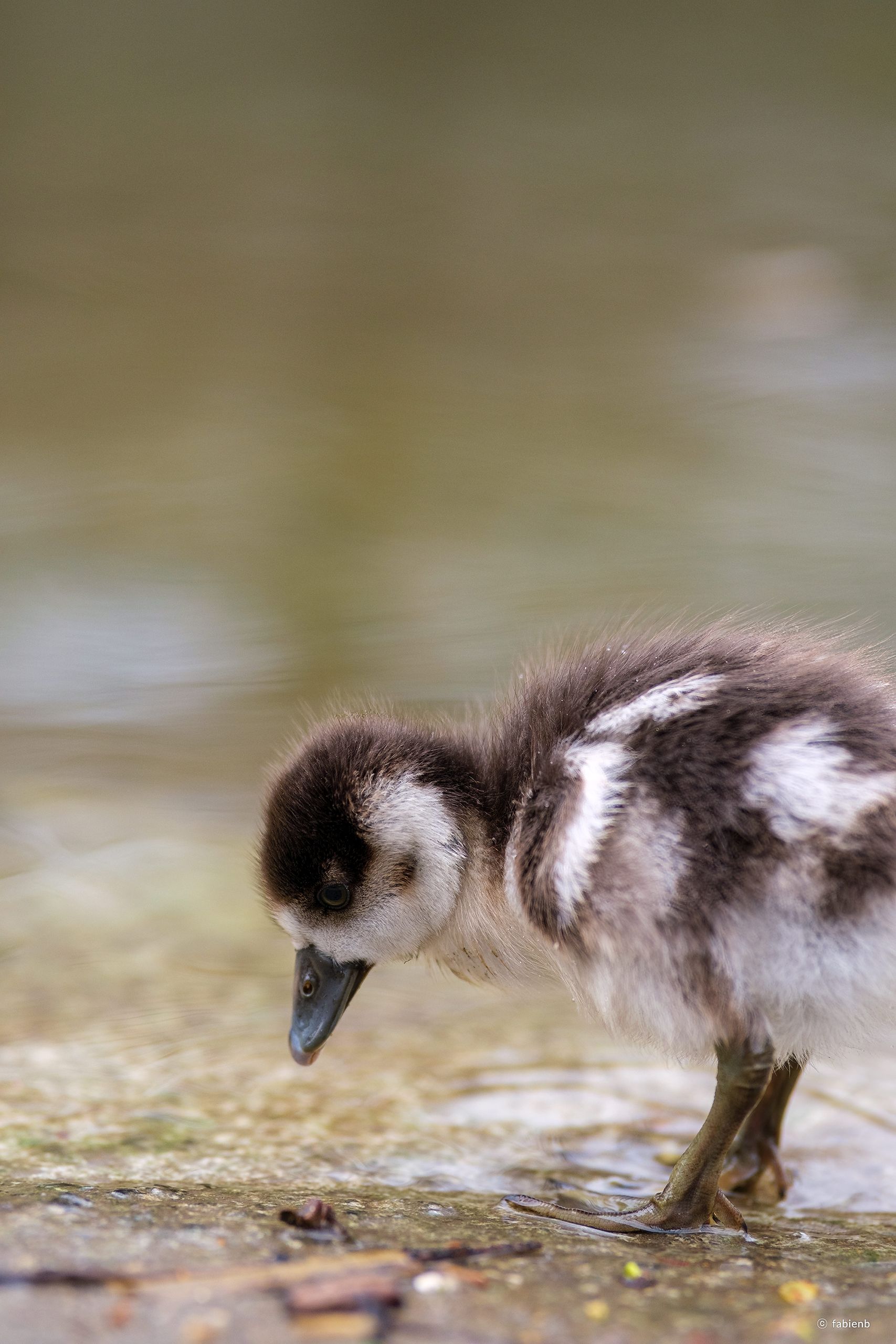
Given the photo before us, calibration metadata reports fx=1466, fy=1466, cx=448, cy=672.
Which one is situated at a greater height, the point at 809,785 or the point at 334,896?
the point at 809,785

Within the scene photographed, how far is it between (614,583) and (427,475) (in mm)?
1475

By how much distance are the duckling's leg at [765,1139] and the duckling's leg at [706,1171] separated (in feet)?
0.99

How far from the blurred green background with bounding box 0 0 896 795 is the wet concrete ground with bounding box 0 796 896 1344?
88 centimetres

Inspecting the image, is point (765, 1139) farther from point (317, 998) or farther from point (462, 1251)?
point (462, 1251)

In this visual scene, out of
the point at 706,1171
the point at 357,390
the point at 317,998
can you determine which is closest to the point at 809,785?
the point at 706,1171

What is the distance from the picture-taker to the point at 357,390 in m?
7.61

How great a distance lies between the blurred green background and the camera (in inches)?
220

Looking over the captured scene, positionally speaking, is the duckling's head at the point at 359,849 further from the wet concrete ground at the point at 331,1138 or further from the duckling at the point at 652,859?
the wet concrete ground at the point at 331,1138

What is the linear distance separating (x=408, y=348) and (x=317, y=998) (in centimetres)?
622

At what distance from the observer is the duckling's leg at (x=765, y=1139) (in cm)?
242

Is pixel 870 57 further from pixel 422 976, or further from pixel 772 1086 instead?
pixel 772 1086

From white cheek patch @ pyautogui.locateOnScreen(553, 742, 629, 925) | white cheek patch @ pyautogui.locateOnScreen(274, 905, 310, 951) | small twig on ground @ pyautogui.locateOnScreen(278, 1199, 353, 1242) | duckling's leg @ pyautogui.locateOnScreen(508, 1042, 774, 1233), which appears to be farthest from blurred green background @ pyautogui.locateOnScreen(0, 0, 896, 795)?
small twig on ground @ pyautogui.locateOnScreen(278, 1199, 353, 1242)

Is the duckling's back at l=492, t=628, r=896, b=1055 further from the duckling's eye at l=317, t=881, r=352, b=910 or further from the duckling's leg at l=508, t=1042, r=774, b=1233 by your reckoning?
the duckling's eye at l=317, t=881, r=352, b=910

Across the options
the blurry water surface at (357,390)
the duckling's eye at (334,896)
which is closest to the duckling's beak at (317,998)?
the duckling's eye at (334,896)
